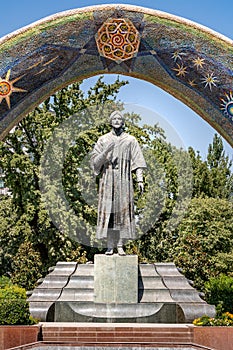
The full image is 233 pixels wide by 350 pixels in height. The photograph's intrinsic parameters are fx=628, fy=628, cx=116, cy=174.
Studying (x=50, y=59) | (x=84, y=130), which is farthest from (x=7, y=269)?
(x=50, y=59)

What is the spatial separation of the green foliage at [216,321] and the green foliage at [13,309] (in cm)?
256

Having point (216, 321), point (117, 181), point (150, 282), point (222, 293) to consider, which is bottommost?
point (216, 321)

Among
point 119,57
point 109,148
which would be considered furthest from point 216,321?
point 119,57

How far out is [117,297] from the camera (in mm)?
10867

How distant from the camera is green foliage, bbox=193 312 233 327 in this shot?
933cm

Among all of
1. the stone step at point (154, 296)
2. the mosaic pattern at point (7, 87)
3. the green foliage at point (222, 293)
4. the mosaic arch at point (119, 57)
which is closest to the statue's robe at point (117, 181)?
the stone step at point (154, 296)

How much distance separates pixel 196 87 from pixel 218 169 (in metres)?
19.9

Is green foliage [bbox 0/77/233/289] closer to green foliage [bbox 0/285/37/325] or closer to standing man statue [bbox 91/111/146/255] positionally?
standing man statue [bbox 91/111/146/255]

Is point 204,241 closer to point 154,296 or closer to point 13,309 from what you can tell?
point 154,296

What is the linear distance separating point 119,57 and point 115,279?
4.52 metres

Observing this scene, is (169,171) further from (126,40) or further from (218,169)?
(126,40)

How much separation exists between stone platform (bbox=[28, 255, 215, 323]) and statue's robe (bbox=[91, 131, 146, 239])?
688 mm

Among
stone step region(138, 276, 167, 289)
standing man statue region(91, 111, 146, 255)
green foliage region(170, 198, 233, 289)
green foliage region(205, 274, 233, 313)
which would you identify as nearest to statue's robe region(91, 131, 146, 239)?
standing man statue region(91, 111, 146, 255)

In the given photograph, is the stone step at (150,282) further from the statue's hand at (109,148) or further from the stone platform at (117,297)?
the statue's hand at (109,148)
